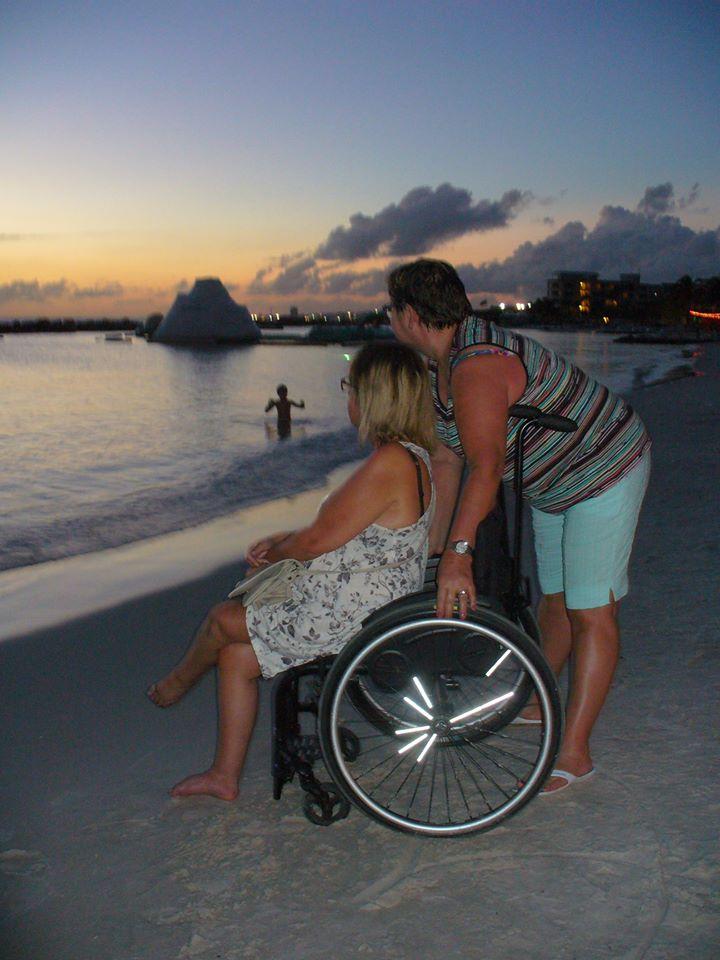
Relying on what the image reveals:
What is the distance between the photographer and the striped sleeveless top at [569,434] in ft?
8.56

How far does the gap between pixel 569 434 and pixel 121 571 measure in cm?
461

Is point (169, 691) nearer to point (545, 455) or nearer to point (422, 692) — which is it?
point (422, 692)

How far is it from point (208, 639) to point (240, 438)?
20490mm

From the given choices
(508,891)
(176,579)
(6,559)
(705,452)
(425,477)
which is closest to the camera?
(508,891)

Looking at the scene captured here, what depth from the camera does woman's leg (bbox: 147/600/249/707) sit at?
8.36ft

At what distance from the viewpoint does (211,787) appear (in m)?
2.74

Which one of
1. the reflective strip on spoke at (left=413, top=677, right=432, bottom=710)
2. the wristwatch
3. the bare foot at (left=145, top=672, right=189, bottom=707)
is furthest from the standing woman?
the bare foot at (left=145, top=672, right=189, bottom=707)

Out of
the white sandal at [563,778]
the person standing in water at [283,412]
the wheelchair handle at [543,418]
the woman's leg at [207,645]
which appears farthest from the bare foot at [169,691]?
the person standing in water at [283,412]

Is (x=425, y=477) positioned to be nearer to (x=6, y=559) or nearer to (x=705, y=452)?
(x=6, y=559)

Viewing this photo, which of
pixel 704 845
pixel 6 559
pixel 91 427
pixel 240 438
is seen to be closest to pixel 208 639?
pixel 704 845

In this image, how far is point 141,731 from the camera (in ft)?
11.1

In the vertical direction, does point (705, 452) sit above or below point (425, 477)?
below

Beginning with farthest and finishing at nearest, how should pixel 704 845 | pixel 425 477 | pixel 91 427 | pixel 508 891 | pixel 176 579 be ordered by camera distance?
1. pixel 91 427
2. pixel 176 579
3. pixel 425 477
4. pixel 704 845
5. pixel 508 891

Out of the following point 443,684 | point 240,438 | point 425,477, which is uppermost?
point 425,477
